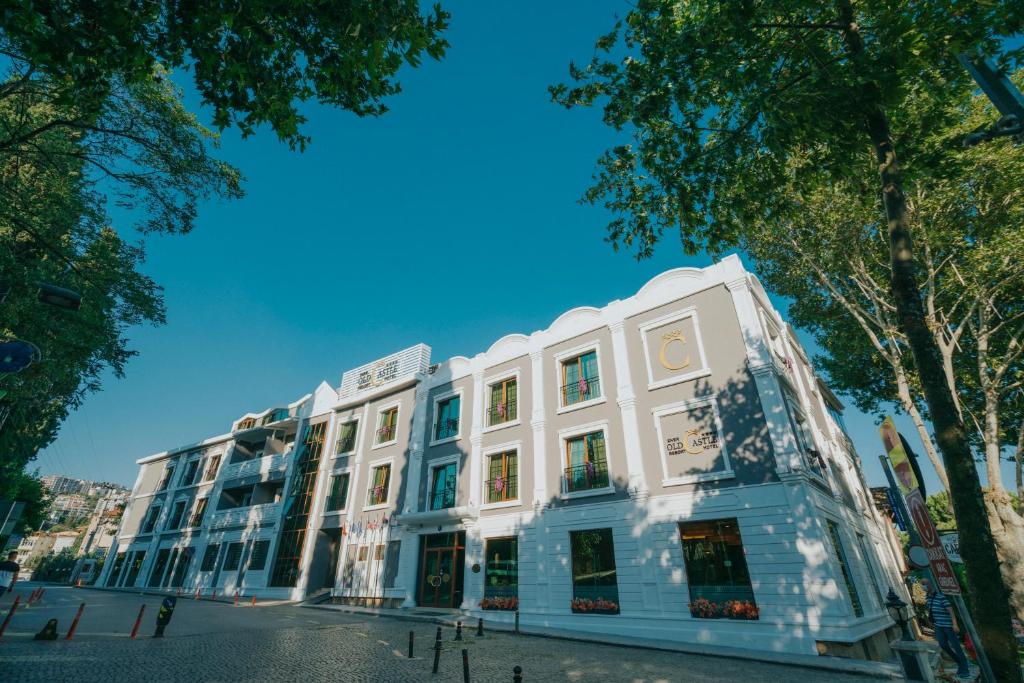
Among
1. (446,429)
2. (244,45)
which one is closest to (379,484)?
(446,429)

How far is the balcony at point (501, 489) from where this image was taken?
1855 centimetres

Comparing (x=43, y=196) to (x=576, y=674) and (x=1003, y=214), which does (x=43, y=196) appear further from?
(x=1003, y=214)

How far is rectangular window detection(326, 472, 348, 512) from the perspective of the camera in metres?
25.5

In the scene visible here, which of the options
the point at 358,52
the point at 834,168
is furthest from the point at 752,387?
the point at 358,52

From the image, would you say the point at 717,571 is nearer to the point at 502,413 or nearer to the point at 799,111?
the point at 502,413

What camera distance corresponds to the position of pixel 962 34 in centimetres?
645

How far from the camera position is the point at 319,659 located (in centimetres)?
985

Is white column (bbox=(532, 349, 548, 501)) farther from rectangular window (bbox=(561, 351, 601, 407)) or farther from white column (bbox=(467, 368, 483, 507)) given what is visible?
white column (bbox=(467, 368, 483, 507))

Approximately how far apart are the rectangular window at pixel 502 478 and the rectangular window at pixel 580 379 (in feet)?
11.4

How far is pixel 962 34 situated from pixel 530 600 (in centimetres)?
1769

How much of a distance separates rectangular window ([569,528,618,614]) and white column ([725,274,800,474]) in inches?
241

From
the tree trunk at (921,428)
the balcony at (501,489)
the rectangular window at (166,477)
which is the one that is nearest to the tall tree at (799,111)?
the tree trunk at (921,428)

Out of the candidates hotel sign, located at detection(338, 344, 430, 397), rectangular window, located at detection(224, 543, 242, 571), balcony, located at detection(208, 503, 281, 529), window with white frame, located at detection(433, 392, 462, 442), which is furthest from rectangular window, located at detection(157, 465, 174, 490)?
window with white frame, located at detection(433, 392, 462, 442)

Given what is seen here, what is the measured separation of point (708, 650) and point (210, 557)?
32265 millimetres
